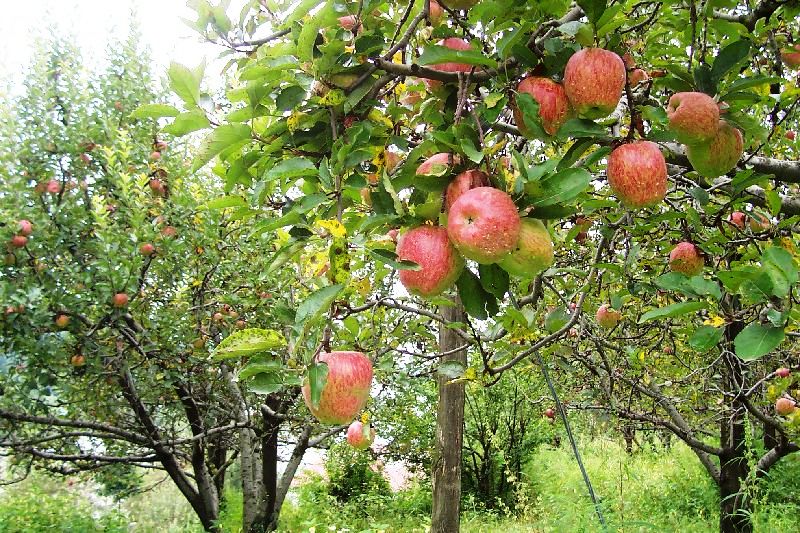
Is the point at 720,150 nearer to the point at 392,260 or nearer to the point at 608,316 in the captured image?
the point at 392,260

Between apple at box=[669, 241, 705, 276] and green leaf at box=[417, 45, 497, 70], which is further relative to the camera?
apple at box=[669, 241, 705, 276]

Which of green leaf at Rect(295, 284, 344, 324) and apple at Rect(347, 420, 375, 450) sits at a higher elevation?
green leaf at Rect(295, 284, 344, 324)

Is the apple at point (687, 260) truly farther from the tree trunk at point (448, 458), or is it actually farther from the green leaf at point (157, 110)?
the green leaf at point (157, 110)

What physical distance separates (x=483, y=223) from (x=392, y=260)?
0.14 meters

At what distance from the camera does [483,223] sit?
0.83 meters

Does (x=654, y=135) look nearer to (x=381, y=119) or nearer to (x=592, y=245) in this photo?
(x=381, y=119)

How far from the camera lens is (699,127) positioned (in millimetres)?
1095

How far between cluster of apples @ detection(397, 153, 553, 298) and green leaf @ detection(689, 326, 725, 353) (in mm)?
365

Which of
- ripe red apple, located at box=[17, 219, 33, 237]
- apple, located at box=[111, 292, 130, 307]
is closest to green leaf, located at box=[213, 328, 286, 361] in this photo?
apple, located at box=[111, 292, 130, 307]

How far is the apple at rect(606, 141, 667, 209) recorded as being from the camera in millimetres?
1046

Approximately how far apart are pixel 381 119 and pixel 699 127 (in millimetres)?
603

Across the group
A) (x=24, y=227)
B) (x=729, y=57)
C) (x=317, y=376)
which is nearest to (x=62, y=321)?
(x=24, y=227)

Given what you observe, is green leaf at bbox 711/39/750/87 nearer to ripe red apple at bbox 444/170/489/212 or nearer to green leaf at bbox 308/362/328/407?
ripe red apple at bbox 444/170/489/212

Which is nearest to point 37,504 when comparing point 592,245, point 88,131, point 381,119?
point 88,131
